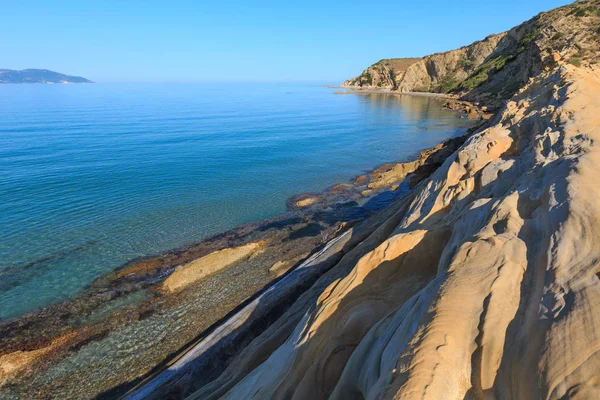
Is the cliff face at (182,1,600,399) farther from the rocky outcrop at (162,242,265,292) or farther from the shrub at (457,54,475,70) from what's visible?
the shrub at (457,54,475,70)

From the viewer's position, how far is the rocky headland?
15.4ft

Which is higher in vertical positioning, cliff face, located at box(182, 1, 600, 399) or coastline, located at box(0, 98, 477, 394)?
cliff face, located at box(182, 1, 600, 399)

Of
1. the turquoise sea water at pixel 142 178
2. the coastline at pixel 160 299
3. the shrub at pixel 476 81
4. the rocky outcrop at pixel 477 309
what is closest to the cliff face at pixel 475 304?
the rocky outcrop at pixel 477 309

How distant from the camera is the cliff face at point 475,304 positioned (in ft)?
14.5

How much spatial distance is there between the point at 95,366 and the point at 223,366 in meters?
5.09

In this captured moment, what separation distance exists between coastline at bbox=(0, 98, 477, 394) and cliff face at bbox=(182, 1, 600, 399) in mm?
4338

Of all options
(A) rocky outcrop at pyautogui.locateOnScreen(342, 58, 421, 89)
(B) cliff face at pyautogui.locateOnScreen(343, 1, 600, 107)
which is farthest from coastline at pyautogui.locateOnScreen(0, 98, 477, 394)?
(A) rocky outcrop at pyautogui.locateOnScreen(342, 58, 421, 89)

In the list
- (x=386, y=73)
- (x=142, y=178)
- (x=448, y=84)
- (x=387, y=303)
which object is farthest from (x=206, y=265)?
(x=386, y=73)

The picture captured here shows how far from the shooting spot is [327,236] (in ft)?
69.5

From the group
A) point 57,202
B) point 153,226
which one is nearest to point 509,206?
point 153,226

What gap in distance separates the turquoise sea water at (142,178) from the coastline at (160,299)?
1462 mm

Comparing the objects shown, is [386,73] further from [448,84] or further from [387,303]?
[387,303]

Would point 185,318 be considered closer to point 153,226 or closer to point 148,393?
point 148,393

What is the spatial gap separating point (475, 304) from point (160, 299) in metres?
14.6
